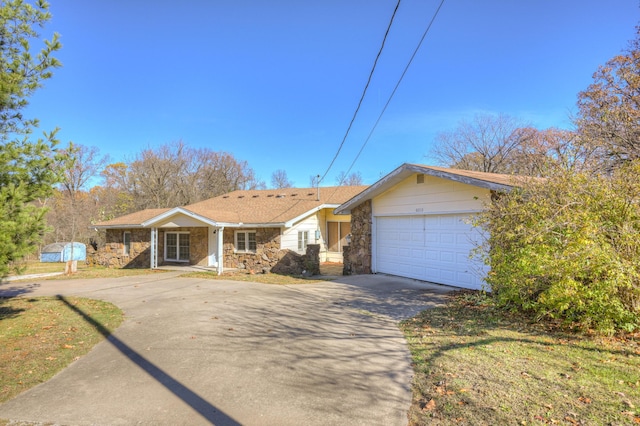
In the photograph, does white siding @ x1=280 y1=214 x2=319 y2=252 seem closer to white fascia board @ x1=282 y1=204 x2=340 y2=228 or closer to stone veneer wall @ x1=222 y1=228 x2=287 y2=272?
stone veneer wall @ x1=222 y1=228 x2=287 y2=272

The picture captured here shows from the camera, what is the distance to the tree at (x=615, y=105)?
9.69 metres

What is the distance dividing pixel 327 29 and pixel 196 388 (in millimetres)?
9257

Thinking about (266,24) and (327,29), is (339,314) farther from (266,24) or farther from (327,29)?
(266,24)

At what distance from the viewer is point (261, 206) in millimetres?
19094

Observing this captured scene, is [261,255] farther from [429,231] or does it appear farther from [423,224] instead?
[429,231]

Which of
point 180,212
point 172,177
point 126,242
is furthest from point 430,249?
point 172,177

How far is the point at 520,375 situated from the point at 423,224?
23.0ft

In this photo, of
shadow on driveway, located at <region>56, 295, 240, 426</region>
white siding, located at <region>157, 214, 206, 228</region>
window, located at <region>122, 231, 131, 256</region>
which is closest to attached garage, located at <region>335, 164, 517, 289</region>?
shadow on driveway, located at <region>56, 295, 240, 426</region>

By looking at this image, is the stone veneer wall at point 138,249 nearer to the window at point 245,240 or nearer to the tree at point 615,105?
the window at point 245,240

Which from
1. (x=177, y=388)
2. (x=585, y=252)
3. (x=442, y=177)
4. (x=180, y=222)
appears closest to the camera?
(x=177, y=388)

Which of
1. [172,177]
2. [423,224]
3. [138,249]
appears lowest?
[138,249]

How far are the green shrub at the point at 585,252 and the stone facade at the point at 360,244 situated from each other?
287 inches

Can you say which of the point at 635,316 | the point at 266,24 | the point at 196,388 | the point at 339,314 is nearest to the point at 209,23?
the point at 266,24

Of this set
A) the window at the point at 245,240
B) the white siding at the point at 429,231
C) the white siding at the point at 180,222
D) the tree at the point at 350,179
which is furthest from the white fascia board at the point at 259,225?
the tree at the point at 350,179
